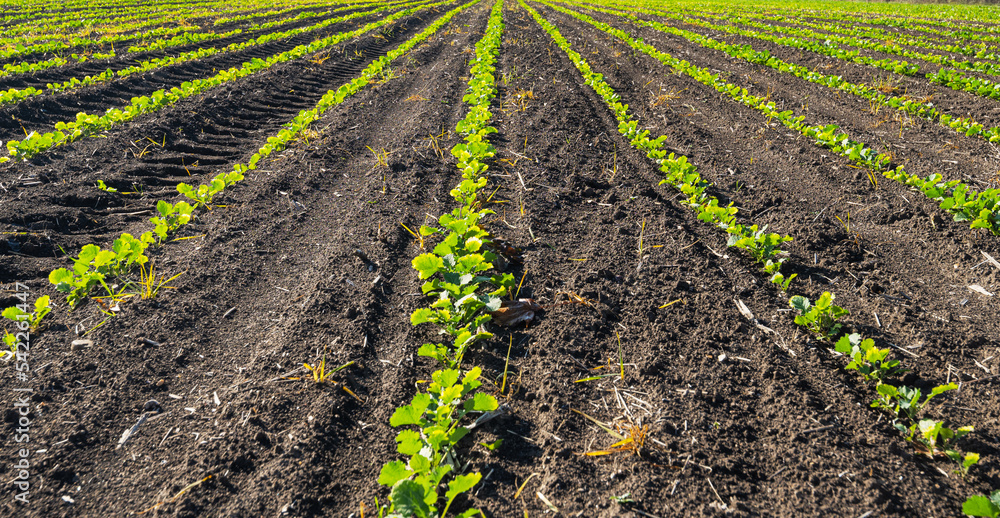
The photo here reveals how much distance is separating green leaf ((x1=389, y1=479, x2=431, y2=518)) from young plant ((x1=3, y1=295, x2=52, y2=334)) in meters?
2.83

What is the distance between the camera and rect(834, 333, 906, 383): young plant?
2656mm

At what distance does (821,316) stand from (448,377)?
2415 mm

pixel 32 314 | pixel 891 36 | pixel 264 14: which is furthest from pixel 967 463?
pixel 264 14

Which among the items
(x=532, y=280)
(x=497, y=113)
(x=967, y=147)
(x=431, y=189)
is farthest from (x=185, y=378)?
(x=967, y=147)

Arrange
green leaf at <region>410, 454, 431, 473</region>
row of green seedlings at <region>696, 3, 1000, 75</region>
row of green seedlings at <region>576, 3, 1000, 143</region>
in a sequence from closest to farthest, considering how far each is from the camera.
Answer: green leaf at <region>410, 454, 431, 473</region> < row of green seedlings at <region>576, 3, 1000, 143</region> < row of green seedlings at <region>696, 3, 1000, 75</region>

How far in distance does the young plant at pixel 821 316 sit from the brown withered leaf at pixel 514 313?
1.69 m

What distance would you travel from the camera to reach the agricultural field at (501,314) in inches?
86.6

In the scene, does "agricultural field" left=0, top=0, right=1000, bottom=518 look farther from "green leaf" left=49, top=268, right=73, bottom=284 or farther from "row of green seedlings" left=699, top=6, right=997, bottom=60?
"row of green seedlings" left=699, top=6, right=997, bottom=60

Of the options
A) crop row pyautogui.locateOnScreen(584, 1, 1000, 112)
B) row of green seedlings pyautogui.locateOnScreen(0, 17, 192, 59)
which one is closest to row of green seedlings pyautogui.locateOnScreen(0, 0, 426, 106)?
row of green seedlings pyautogui.locateOnScreen(0, 17, 192, 59)

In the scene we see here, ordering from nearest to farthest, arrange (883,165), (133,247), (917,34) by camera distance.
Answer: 1. (133,247)
2. (883,165)
3. (917,34)

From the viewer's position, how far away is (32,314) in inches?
123

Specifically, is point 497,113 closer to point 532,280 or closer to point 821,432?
point 532,280

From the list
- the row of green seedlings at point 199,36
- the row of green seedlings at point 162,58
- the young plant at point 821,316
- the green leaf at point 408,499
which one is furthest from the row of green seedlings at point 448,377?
the row of green seedlings at point 199,36

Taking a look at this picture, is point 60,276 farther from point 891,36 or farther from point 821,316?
point 891,36
